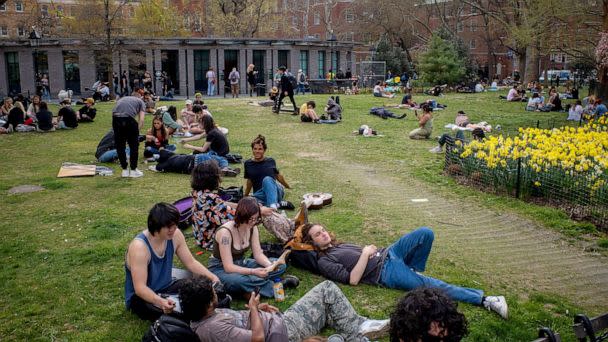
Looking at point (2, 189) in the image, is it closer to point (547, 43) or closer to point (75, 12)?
point (547, 43)

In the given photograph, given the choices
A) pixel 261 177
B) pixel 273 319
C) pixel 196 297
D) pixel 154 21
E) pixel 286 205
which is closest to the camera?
pixel 196 297

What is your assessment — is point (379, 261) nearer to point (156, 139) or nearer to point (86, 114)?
point (156, 139)

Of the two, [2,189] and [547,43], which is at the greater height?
[547,43]

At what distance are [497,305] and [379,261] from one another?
50.3 inches

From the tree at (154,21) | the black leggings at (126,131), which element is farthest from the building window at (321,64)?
the black leggings at (126,131)

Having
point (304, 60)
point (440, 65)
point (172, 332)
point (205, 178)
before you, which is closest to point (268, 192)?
point (205, 178)

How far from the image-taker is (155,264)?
516 centimetres

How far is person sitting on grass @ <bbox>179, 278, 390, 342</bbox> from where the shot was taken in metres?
4.27

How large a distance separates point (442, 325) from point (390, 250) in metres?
2.92

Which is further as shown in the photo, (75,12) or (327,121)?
(75,12)

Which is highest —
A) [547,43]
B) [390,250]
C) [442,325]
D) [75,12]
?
[75,12]

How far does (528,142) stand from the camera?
11.2 m

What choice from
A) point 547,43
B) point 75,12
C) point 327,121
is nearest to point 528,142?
point 327,121

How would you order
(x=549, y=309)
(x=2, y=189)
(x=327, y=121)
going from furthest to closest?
(x=327, y=121)
(x=2, y=189)
(x=549, y=309)
